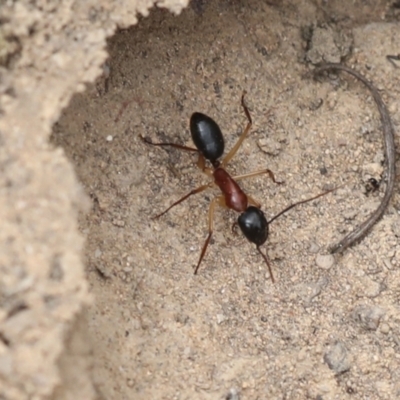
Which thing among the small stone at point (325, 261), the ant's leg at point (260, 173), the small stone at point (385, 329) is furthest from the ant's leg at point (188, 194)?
the small stone at point (385, 329)

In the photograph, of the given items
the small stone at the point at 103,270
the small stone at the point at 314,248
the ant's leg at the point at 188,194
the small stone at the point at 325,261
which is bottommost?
the small stone at the point at 325,261

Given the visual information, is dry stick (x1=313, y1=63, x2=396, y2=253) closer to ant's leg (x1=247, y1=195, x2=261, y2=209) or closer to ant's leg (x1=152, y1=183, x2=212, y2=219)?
ant's leg (x1=247, y1=195, x2=261, y2=209)

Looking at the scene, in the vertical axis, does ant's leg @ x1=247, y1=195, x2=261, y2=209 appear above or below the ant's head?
below

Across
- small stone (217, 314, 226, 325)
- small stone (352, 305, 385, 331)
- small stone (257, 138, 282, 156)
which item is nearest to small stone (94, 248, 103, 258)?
small stone (217, 314, 226, 325)

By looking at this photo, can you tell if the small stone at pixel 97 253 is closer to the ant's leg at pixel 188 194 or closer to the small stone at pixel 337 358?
the ant's leg at pixel 188 194

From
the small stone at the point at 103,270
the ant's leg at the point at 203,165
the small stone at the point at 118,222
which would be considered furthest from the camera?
the ant's leg at the point at 203,165

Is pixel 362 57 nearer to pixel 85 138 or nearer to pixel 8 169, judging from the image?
pixel 85 138

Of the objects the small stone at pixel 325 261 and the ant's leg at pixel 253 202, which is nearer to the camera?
the small stone at pixel 325 261
